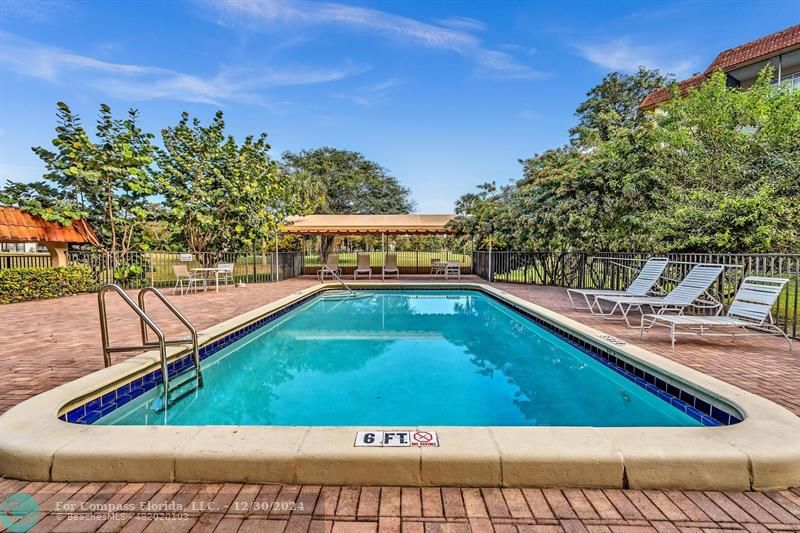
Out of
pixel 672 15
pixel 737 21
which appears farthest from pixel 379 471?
pixel 737 21

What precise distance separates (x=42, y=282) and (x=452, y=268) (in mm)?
13060

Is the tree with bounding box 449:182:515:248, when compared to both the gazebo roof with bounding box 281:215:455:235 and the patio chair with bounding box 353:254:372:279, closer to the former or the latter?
the gazebo roof with bounding box 281:215:455:235

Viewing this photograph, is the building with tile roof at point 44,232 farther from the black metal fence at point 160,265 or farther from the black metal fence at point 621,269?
the black metal fence at point 621,269

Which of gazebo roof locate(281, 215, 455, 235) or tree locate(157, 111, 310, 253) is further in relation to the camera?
gazebo roof locate(281, 215, 455, 235)

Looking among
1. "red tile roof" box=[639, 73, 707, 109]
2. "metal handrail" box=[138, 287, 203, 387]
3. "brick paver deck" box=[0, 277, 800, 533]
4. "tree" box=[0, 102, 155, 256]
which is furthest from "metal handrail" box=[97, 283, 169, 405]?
"red tile roof" box=[639, 73, 707, 109]

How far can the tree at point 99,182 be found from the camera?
32.9 feet

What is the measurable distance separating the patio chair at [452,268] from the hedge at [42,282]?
11474 millimetres

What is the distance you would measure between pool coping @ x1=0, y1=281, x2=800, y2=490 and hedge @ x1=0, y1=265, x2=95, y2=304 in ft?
28.8

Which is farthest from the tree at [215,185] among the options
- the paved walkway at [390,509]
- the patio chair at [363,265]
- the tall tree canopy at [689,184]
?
the paved walkway at [390,509]

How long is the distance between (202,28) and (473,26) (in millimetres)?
9198

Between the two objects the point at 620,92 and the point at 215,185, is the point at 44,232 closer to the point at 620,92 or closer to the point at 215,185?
the point at 215,185

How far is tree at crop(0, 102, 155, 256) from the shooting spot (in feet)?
32.9

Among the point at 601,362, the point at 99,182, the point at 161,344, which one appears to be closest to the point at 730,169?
the point at 601,362

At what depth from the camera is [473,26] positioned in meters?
13.8
